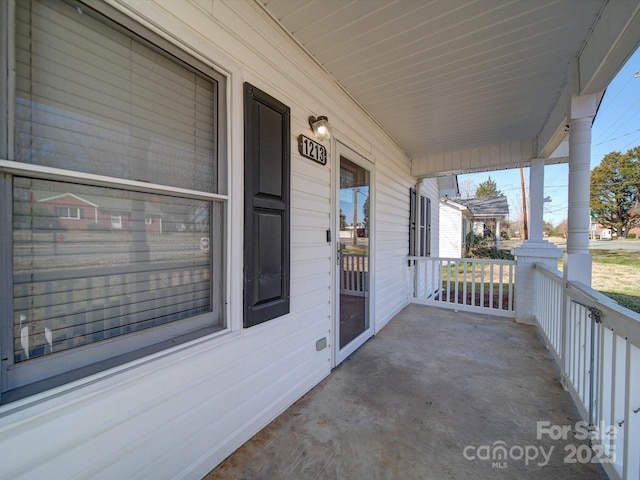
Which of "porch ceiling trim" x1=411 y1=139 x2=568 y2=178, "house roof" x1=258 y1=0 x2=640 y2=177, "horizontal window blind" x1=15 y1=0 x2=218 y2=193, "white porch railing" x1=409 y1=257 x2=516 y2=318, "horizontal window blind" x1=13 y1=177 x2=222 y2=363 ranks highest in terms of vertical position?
"house roof" x1=258 y1=0 x2=640 y2=177

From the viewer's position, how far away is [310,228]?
2287mm

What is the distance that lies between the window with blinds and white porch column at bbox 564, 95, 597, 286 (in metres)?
2.90

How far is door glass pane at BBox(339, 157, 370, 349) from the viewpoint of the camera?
9.60 feet

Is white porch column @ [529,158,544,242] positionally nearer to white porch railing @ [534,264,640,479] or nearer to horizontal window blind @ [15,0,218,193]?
white porch railing @ [534,264,640,479]

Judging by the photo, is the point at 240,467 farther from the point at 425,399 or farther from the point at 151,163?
the point at 151,163

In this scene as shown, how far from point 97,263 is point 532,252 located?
4901 mm

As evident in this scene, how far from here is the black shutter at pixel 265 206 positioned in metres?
1.65

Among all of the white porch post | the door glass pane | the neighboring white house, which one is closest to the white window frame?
the door glass pane

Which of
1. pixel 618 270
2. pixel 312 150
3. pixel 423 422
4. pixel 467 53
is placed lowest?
pixel 423 422

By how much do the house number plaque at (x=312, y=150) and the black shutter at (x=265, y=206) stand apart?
0.71ft

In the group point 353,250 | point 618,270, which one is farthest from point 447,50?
point 618,270

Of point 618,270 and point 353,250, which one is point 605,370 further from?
point 618,270

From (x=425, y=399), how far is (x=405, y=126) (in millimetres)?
3295

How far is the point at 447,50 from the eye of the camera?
83.7 inches
